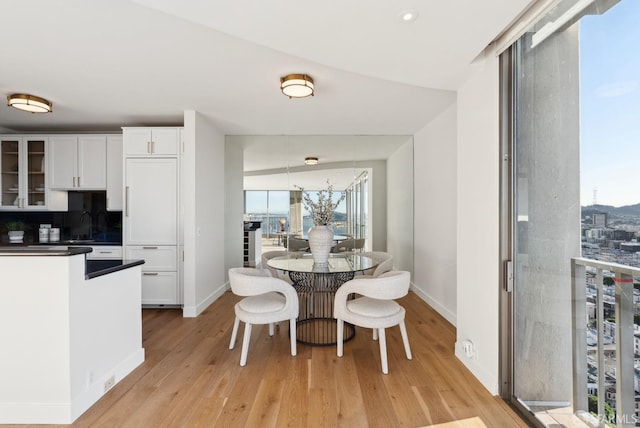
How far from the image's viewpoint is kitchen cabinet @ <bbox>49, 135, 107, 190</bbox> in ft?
14.3

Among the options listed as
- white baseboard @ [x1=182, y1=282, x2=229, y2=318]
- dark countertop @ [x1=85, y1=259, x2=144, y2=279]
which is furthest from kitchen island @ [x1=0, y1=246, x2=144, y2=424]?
white baseboard @ [x1=182, y1=282, x2=229, y2=318]

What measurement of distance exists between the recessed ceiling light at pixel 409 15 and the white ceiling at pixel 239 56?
0.08 feet

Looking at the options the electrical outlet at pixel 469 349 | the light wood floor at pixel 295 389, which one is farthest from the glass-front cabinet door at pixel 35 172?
the electrical outlet at pixel 469 349

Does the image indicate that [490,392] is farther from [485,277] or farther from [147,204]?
[147,204]

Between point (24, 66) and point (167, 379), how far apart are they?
2867 mm

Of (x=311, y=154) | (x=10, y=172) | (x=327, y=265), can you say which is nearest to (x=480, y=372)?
(x=327, y=265)

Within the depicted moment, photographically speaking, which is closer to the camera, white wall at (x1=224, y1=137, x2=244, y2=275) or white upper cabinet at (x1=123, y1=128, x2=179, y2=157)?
white upper cabinet at (x1=123, y1=128, x2=179, y2=157)

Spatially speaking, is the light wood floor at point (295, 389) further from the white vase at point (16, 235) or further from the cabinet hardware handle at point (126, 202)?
the white vase at point (16, 235)

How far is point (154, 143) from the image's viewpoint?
13.2ft

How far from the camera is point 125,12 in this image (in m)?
1.98

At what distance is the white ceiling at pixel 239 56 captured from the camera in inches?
67.8

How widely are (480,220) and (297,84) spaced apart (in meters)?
1.87

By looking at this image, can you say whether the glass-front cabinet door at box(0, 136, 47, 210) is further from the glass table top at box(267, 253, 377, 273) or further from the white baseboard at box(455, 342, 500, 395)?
the white baseboard at box(455, 342, 500, 395)

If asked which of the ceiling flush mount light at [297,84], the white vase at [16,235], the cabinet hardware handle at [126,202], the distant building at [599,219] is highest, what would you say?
the ceiling flush mount light at [297,84]
